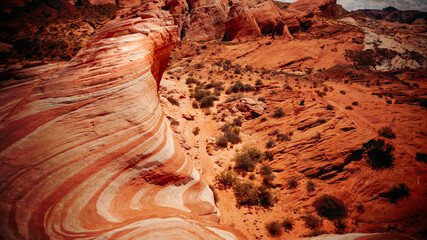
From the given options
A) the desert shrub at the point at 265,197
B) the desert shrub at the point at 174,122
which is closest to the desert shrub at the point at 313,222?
the desert shrub at the point at 265,197

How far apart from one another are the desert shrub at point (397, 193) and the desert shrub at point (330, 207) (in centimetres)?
141

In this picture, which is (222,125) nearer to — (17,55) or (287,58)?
(287,58)

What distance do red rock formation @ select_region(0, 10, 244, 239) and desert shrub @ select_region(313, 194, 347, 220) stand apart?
3661mm

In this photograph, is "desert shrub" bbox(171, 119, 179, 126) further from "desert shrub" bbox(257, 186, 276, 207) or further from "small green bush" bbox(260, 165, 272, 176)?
"desert shrub" bbox(257, 186, 276, 207)

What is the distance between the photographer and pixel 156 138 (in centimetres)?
375

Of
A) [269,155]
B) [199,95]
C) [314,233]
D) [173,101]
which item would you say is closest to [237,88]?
[199,95]

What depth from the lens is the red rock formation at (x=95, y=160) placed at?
91.0 inches

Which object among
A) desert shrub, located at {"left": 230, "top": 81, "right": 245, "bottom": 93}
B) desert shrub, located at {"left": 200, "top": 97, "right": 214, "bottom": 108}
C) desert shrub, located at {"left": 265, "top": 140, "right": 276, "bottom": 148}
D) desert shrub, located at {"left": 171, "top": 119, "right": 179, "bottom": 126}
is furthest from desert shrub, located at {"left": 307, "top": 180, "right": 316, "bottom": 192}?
desert shrub, located at {"left": 230, "top": 81, "right": 245, "bottom": 93}

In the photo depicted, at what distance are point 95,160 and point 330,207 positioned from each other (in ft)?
21.9

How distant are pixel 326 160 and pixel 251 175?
10.3 feet

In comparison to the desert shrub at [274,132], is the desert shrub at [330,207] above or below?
below

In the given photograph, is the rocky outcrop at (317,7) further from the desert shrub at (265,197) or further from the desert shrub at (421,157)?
the desert shrub at (265,197)

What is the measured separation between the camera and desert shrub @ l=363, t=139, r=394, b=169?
5.71m

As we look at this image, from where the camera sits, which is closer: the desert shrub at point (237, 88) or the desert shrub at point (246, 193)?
the desert shrub at point (246, 193)
